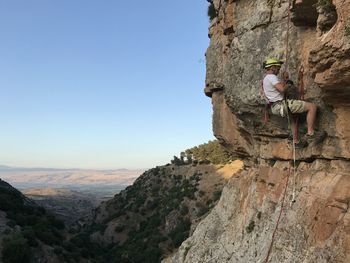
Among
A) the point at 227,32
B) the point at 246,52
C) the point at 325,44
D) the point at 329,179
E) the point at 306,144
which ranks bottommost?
the point at 329,179

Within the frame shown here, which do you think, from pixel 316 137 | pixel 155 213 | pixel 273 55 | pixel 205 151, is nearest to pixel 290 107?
pixel 316 137

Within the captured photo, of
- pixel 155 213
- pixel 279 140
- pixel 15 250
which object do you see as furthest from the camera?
pixel 155 213

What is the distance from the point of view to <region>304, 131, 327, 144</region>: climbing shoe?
10.3m

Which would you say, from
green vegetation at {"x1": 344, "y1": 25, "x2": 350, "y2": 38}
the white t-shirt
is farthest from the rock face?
the white t-shirt

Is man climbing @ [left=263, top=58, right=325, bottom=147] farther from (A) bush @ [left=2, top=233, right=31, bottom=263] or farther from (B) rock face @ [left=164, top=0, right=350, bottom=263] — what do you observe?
(A) bush @ [left=2, top=233, right=31, bottom=263]

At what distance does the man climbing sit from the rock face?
0.26 metres

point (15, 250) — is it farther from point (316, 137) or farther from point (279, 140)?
point (316, 137)

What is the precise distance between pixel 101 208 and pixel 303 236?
238ft

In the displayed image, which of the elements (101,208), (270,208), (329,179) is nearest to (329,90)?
(329,179)

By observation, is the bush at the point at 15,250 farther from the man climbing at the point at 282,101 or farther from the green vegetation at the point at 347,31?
the green vegetation at the point at 347,31

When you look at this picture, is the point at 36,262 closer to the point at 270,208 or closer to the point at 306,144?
the point at 270,208

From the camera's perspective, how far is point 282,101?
35.1 ft

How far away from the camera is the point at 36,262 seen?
1473 inches

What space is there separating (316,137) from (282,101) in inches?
50.2
